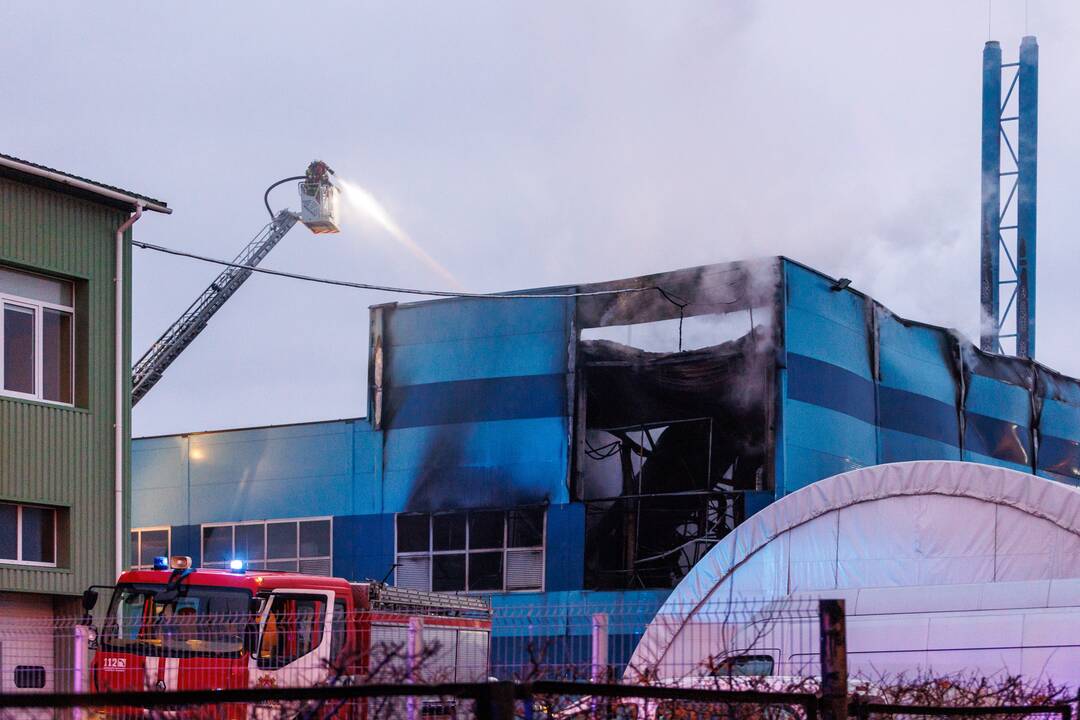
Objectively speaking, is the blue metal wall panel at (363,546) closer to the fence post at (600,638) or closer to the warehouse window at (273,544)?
the warehouse window at (273,544)

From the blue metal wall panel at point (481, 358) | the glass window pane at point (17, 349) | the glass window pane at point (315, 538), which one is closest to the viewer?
the glass window pane at point (17, 349)

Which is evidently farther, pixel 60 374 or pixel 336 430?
pixel 336 430

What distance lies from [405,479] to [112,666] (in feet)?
70.6

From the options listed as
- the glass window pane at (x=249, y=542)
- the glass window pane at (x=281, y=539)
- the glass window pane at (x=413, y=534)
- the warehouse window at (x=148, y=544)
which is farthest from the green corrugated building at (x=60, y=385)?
the warehouse window at (x=148, y=544)

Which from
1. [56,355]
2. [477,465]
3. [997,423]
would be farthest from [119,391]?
[997,423]

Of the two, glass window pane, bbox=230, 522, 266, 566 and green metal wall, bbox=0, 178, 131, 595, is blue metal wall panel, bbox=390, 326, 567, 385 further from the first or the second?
green metal wall, bbox=0, 178, 131, 595

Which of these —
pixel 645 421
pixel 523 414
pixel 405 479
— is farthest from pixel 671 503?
pixel 405 479

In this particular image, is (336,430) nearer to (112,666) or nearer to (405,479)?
(405,479)

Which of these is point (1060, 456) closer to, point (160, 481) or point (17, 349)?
point (160, 481)

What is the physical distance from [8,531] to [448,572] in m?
18.0

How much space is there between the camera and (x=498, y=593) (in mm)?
35406

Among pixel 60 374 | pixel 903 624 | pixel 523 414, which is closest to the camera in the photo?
pixel 60 374

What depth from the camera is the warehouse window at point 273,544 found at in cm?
3828

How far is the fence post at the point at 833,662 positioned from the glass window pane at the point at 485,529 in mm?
28359
